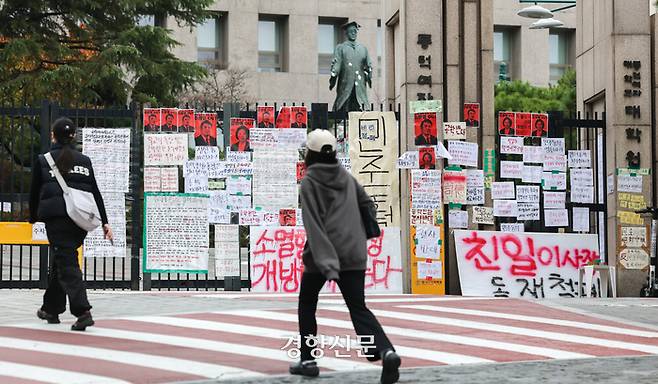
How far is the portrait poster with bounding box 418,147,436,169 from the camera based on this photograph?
54.4 ft

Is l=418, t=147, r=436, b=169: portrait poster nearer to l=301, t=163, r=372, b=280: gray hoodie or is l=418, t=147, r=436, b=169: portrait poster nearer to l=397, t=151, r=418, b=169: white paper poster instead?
l=397, t=151, r=418, b=169: white paper poster

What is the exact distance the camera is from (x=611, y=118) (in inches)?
681

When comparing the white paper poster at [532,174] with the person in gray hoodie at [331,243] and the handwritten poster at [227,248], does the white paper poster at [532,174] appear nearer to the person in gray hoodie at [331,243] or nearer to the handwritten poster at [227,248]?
the handwritten poster at [227,248]

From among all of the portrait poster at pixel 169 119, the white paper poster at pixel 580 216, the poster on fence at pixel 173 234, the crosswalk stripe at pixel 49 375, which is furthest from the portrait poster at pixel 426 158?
the crosswalk stripe at pixel 49 375

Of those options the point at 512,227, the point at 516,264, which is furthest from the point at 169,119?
the point at 516,264

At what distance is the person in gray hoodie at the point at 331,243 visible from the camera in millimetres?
8039

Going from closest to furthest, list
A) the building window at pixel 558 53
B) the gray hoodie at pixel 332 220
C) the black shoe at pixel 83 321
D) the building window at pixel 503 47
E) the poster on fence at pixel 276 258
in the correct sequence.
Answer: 1. the gray hoodie at pixel 332 220
2. the black shoe at pixel 83 321
3. the poster on fence at pixel 276 258
4. the building window at pixel 503 47
5. the building window at pixel 558 53

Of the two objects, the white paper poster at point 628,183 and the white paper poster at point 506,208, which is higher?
the white paper poster at point 628,183

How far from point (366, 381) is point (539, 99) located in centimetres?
4256

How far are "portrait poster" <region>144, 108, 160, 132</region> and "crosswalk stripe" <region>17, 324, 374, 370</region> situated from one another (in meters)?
5.54

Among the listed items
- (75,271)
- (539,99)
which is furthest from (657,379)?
(539,99)

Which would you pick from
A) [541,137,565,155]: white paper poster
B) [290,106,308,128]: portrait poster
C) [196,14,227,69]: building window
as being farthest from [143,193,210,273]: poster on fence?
[196,14,227,69]: building window

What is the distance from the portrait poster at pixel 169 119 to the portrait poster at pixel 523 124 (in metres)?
4.63

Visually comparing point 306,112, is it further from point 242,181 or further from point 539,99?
point 539,99
